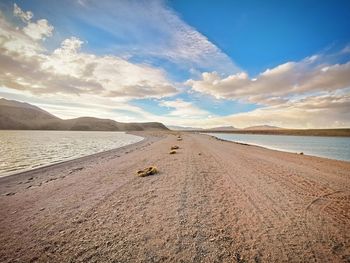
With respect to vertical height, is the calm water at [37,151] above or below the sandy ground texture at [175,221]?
below

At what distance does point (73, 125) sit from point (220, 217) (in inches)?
8647

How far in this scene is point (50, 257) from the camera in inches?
148

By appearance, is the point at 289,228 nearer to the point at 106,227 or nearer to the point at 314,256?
the point at 314,256

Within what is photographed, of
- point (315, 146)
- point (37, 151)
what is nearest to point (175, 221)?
point (37, 151)

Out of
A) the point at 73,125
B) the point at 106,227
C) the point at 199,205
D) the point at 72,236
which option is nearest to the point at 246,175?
the point at 199,205

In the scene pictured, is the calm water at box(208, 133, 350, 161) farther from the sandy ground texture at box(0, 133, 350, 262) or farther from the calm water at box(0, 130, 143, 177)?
the calm water at box(0, 130, 143, 177)

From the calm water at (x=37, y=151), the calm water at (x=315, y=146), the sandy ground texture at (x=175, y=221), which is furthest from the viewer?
the calm water at (x=315, y=146)

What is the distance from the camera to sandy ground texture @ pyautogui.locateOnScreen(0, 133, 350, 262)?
3.92 meters

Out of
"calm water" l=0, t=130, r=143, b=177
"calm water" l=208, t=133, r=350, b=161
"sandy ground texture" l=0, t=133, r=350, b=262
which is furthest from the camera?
"calm water" l=208, t=133, r=350, b=161

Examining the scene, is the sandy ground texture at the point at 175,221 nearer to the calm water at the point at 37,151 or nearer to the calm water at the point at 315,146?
the calm water at the point at 37,151

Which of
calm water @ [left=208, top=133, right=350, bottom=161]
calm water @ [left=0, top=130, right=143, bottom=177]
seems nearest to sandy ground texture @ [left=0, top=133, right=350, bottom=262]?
calm water @ [left=0, top=130, right=143, bottom=177]

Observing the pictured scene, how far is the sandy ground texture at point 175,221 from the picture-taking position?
392cm

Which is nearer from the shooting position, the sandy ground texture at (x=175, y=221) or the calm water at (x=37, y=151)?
the sandy ground texture at (x=175, y=221)

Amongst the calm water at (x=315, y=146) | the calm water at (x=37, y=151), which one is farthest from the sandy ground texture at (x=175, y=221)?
the calm water at (x=315, y=146)
